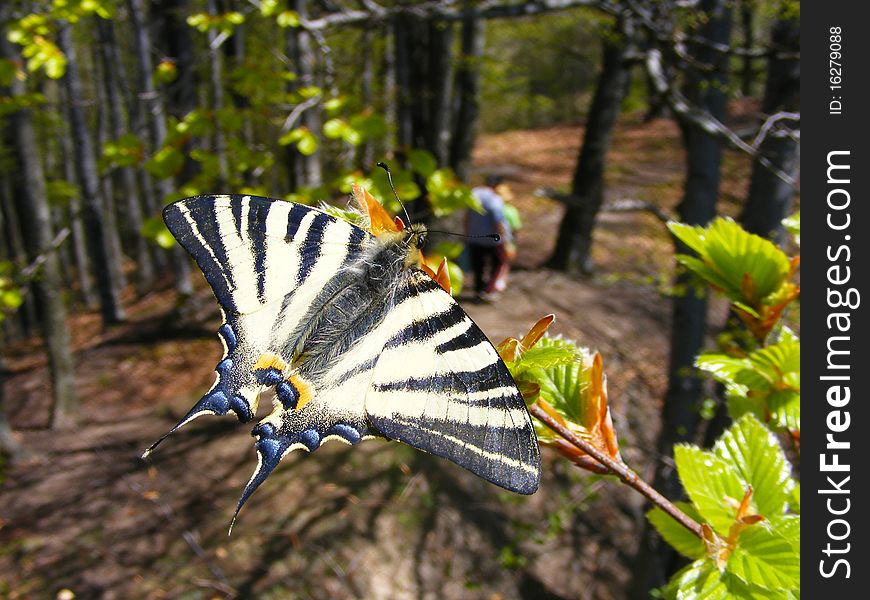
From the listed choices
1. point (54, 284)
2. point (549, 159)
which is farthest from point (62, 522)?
point (549, 159)

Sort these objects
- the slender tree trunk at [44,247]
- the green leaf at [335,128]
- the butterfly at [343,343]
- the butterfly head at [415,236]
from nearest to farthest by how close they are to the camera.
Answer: the butterfly at [343,343]
the butterfly head at [415,236]
the green leaf at [335,128]
the slender tree trunk at [44,247]

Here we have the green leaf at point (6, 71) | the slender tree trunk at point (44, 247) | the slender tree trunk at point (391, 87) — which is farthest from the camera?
the slender tree trunk at point (44, 247)

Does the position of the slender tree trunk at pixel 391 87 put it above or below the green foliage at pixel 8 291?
above

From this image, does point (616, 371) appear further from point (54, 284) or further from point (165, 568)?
point (54, 284)

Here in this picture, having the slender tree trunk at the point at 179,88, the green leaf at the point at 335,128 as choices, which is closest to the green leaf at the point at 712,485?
Answer: the green leaf at the point at 335,128

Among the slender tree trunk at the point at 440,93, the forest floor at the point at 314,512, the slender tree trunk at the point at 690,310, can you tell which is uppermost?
the slender tree trunk at the point at 440,93

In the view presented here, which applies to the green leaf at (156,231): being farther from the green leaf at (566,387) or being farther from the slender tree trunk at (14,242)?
the slender tree trunk at (14,242)
